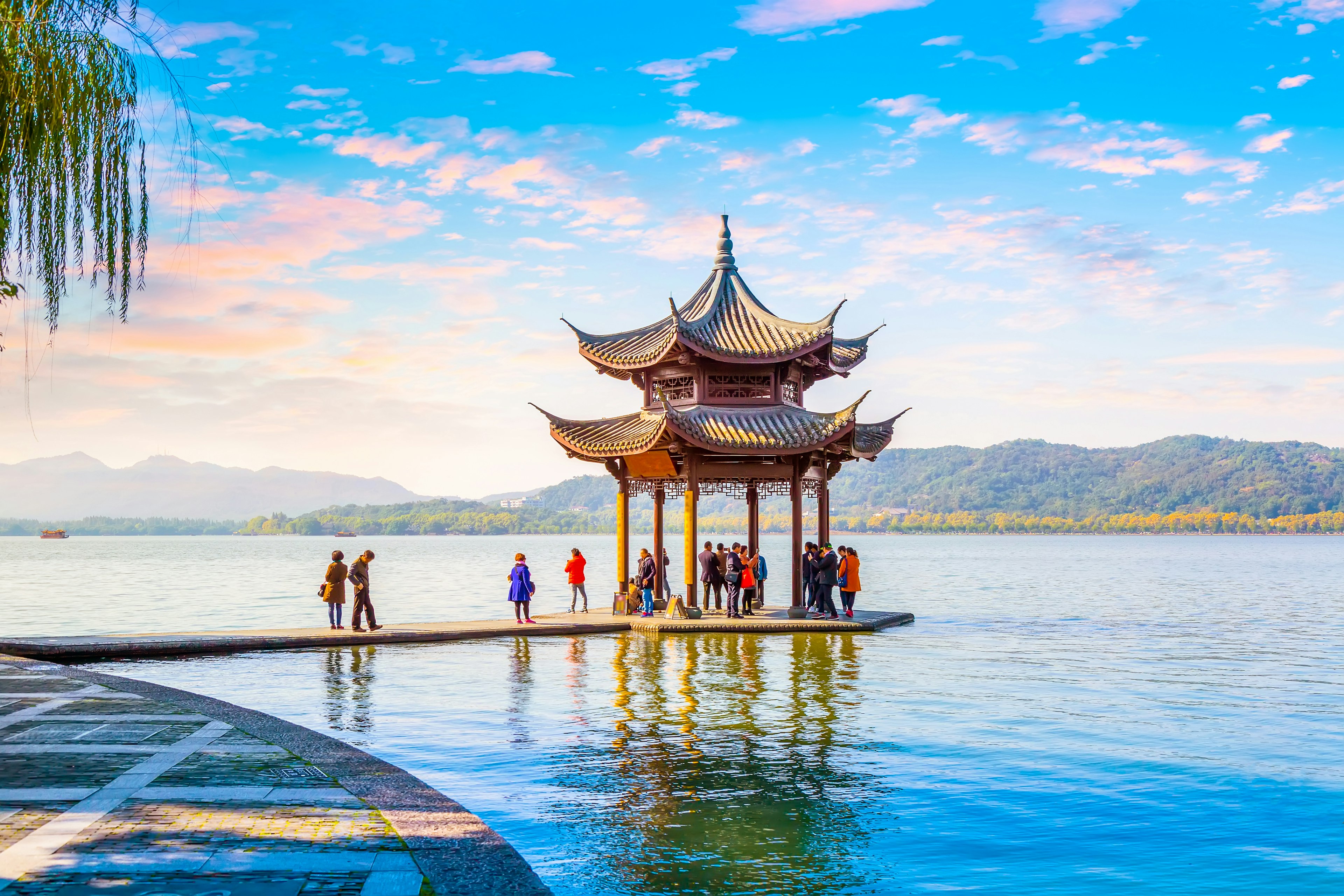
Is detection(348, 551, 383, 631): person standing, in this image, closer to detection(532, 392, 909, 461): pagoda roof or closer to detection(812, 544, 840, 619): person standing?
detection(532, 392, 909, 461): pagoda roof

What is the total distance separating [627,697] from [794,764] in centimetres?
485

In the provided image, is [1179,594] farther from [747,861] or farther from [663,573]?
[747,861]

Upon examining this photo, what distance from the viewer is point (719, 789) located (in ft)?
35.0

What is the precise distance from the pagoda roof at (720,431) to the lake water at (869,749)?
14.6ft

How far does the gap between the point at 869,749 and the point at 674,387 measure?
53.5ft

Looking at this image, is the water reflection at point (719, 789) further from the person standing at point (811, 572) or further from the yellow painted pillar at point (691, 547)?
the person standing at point (811, 572)

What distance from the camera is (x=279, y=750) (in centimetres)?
1024

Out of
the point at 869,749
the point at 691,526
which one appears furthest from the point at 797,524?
the point at 869,749

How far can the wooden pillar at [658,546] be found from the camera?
93.2 feet

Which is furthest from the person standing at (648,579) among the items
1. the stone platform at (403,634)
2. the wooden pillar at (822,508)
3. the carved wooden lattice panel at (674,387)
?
the wooden pillar at (822,508)

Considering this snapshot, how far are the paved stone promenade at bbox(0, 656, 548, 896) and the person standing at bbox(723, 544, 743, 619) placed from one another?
54.3 feet

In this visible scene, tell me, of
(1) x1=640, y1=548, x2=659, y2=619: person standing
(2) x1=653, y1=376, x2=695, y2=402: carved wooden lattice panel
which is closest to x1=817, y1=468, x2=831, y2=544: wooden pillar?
(2) x1=653, y1=376, x2=695, y2=402: carved wooden lattice panel

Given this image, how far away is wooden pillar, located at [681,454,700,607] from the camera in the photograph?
26891 millimetres

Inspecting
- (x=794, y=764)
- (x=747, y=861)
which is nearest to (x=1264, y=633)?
(x=794, y=764)
